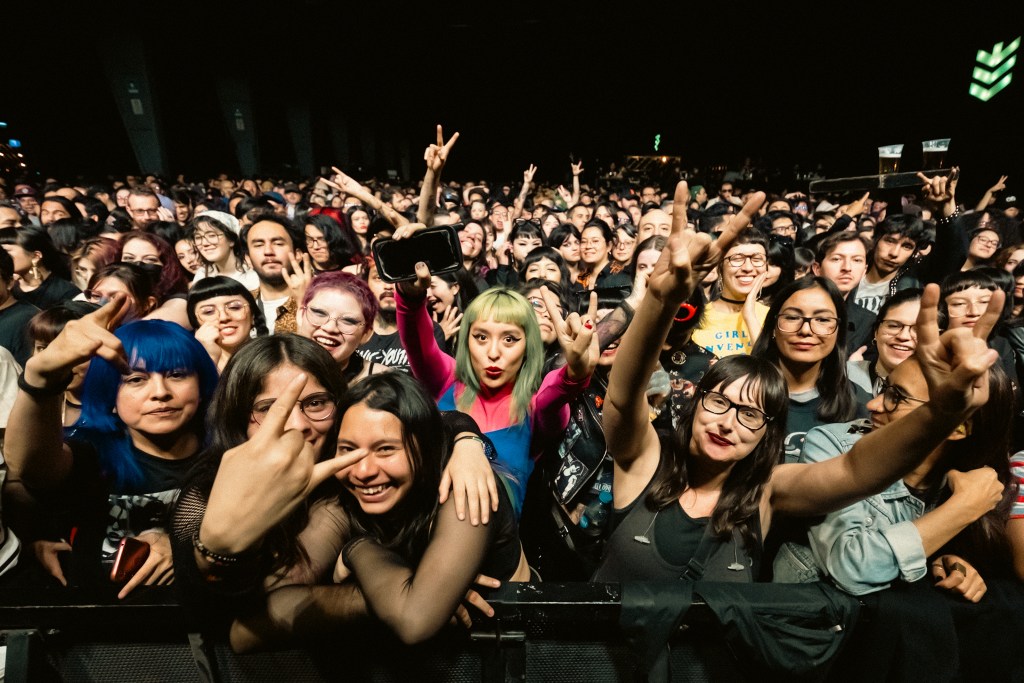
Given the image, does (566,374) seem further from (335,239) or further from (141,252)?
(141,252)

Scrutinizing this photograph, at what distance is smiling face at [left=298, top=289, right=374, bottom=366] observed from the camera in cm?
277

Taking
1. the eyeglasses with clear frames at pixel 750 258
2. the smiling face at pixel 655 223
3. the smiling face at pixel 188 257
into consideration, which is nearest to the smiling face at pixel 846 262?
the eyeglasses with clear frames at pixel 750 258

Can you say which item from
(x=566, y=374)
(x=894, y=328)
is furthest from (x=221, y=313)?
(x=894, y=328)

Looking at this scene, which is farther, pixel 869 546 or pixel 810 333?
pixel 810 333

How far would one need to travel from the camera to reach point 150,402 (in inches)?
75.0

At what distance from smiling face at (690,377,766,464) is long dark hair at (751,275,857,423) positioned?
1098 mm

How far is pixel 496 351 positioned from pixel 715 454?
1082mm

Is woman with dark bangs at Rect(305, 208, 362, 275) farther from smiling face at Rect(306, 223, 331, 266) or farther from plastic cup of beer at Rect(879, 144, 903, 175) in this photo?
plastic cup of beer at Rect(879, 144, 903, 175)

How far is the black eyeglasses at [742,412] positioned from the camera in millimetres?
1841

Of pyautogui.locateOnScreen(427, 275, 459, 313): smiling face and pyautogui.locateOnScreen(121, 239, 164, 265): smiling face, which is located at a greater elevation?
pyautogui.locateOnScreen(121, 239, 164, 265): smiling face

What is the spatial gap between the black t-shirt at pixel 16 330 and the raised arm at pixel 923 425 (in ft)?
13.4

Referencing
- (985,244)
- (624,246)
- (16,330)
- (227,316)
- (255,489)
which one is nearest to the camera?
(255,489)

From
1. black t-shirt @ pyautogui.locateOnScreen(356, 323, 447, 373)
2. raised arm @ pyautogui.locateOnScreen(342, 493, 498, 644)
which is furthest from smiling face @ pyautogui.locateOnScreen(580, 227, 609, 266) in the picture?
raised arm @ pyautogui.locateOnScreen(342, 493, 498, 644)

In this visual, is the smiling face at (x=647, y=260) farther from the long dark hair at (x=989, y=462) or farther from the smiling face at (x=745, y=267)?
the long dark hair at (x=989, y=462)
